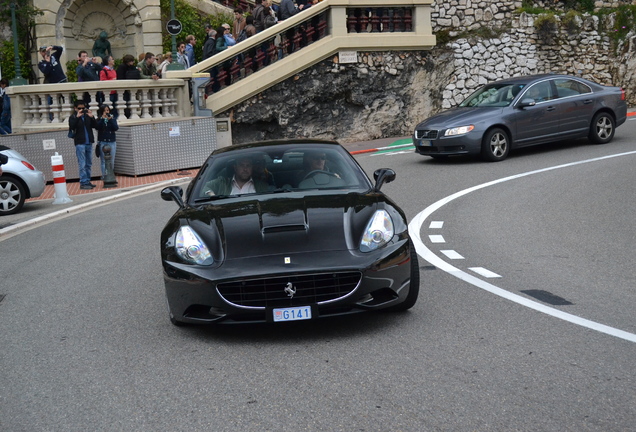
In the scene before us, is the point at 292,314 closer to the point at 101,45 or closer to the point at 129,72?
the point at 129,72

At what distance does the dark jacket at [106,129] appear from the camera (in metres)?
17.5

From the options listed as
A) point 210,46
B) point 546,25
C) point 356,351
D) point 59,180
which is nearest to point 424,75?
point 546,25

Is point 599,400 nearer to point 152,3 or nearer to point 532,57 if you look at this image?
point 532,57

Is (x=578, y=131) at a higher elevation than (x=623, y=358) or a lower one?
higher

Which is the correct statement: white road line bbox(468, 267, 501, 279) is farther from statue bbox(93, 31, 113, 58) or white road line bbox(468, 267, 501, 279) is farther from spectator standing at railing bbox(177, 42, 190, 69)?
statue bbox(93, 31, 113, 58)

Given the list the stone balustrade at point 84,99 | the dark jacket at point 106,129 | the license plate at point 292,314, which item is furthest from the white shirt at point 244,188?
the stone balustrade at point 84,99

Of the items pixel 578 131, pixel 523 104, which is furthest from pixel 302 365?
pixel 578 131

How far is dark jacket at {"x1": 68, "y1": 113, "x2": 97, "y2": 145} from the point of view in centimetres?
1711

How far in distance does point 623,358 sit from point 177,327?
3.29 meters

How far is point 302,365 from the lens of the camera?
5.62 m

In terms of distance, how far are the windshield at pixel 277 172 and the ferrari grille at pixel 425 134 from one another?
30.4 feet

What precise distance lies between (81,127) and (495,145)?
8.20m

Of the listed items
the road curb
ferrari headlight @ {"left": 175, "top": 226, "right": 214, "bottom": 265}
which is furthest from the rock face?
ferrari headlight @ {"left": 175, "top": 226, "right": 214, "bottom": 265}

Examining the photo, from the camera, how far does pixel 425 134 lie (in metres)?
17.1
